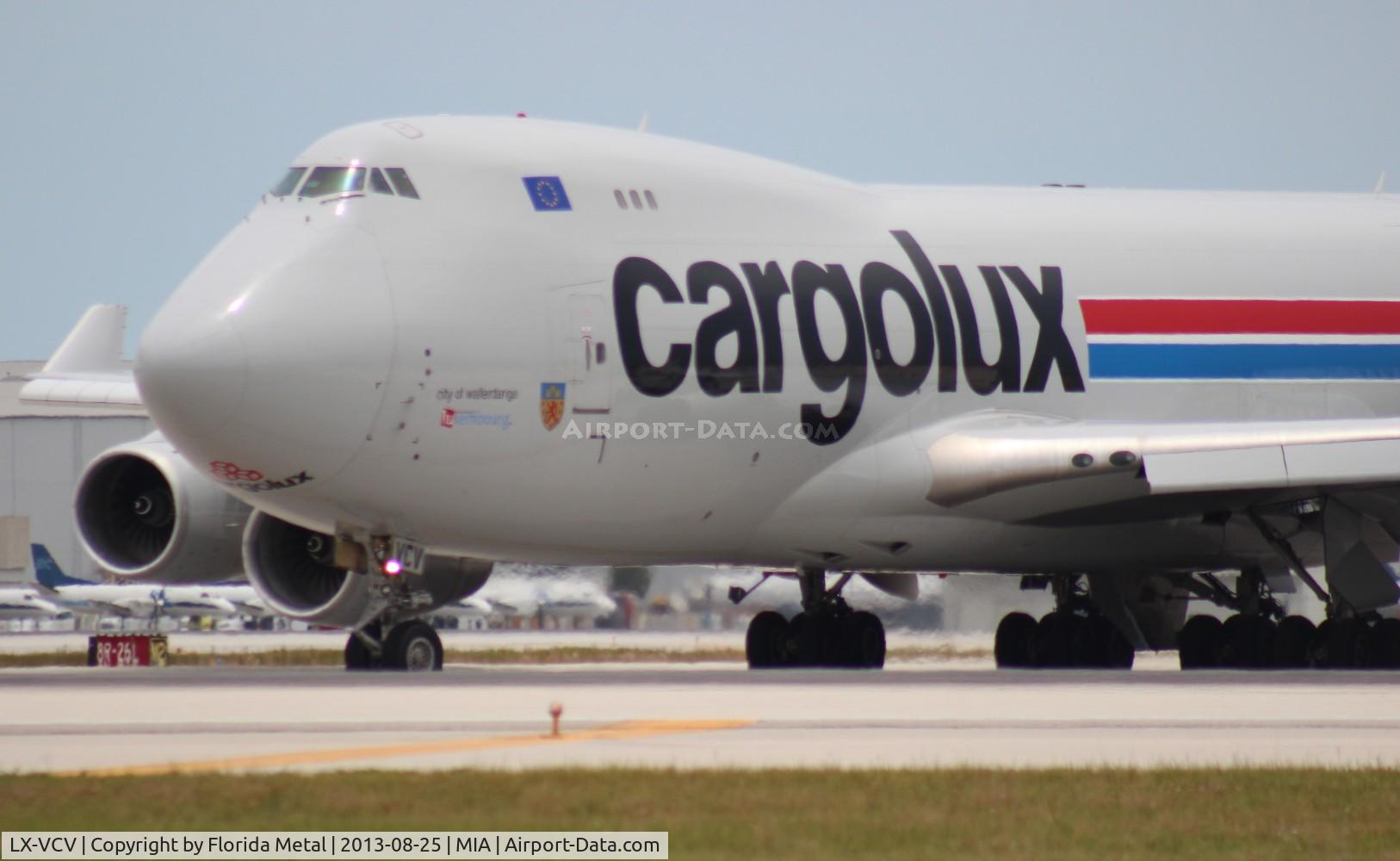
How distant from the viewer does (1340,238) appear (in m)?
26.1

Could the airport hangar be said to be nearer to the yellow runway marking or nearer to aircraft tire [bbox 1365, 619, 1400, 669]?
aircraft tire [bbox 1365, 619, 1400, 669]

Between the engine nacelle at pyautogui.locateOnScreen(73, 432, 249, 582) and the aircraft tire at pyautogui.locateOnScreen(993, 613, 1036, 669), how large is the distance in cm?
988

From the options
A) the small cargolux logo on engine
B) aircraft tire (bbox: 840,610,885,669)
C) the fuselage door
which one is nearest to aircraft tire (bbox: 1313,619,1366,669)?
aircraft tire (bbox: 840,610,885,669)

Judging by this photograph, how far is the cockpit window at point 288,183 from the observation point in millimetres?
21531

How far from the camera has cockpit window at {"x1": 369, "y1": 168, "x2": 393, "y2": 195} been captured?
21.1 meters

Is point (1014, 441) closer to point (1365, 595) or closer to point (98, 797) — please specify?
point (1365, 595)

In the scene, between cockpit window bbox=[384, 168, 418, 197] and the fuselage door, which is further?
the fuselage door

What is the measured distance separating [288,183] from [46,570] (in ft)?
167

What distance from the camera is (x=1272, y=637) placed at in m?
25.5

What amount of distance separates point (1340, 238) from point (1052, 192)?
11.7 feet

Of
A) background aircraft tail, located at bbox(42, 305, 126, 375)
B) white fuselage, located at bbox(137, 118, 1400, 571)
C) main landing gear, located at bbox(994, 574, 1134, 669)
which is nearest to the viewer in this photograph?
white fuselage, located at bbox(137, 118, 1400, 571)

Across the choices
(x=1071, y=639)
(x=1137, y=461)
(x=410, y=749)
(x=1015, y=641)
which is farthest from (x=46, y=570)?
(x=410, y=749)

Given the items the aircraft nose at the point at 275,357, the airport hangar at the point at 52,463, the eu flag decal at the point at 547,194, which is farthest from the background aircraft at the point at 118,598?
the aircraft nose at the point at 275,357

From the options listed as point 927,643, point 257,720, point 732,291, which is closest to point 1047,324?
point 732,291
